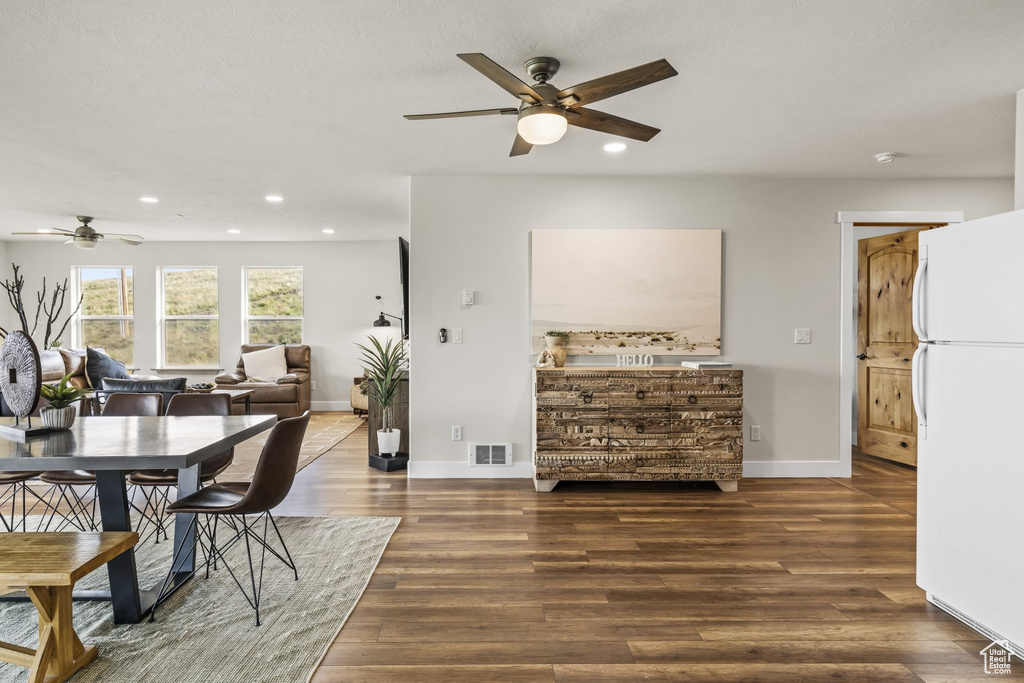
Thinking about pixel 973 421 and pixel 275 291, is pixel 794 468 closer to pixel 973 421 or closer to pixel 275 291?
pixel 973 421

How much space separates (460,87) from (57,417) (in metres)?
2.42

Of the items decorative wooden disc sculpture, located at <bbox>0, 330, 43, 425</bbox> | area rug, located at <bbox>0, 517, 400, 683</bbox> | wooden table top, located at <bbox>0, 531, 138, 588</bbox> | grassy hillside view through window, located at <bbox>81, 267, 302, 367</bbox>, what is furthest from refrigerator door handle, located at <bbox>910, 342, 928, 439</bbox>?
grassy hillside view through window, located at <bbox>81, 267, 302, 367</bbox>

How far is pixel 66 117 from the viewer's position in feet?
11.0

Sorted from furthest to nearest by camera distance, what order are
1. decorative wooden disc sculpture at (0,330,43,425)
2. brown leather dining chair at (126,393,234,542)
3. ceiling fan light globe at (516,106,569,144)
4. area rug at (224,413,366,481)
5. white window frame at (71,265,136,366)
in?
1. white window frame at (71,265,136,366)
2. area rug at (224,413,366,481)
3. brown leather dining chair at (126,393,234,542)
4. decorative wooden disc sculpture at (0,330,43,425)
5. ceiling fan light globe at (516,106,569,144)

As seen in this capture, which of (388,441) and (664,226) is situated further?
(388,441)

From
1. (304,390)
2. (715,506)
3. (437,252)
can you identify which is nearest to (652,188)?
(437,252)

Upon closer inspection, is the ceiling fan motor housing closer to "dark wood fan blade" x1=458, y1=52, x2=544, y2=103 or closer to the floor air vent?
"dark wood fan blade" x1=458, y1=52, x2=544, y2=103

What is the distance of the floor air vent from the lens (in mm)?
4703

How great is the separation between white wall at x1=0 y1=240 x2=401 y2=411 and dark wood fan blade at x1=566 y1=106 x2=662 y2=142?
6.14 m

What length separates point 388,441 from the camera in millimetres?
5055

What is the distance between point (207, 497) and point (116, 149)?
2.81m

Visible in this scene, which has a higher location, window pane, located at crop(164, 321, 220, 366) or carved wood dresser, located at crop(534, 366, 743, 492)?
window pane, located at crop(164, 321, 220, 366)

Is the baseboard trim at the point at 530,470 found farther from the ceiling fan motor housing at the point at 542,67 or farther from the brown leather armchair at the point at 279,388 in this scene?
the brown leather armchair at the point at 279,388

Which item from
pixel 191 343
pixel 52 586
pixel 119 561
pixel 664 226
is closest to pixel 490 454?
pixel 664 226
